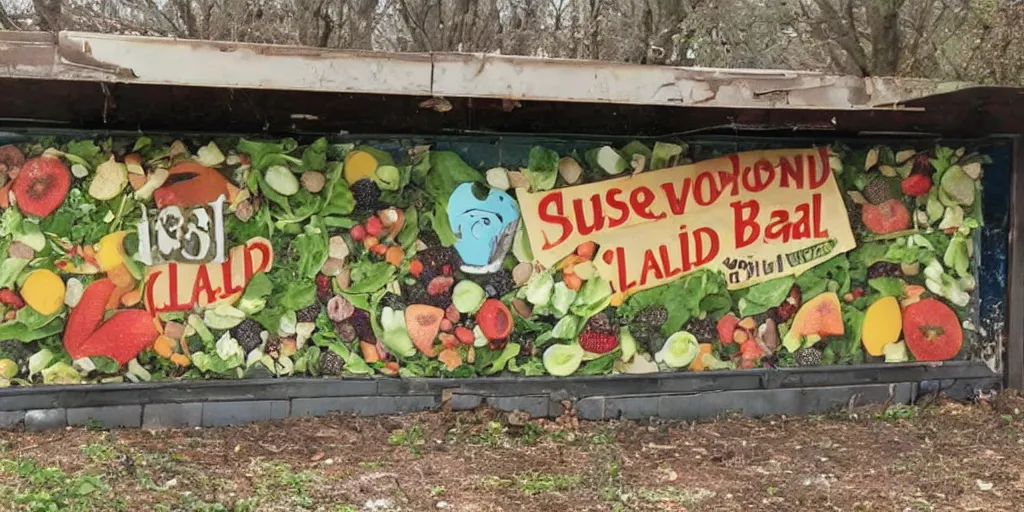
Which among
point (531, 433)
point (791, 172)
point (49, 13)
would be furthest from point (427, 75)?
point (49, 13)

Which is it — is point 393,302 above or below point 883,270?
below

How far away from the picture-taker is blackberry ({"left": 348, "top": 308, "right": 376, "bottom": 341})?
5105mm

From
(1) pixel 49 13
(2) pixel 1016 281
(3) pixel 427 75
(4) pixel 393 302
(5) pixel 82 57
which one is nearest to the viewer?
(5) pixel 82 57

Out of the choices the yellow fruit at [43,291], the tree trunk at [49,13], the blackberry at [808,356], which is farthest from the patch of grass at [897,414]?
the tree trunk at [49,13]

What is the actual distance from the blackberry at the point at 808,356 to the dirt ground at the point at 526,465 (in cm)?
39

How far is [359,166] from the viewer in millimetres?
5020

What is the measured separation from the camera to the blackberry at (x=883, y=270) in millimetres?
5668

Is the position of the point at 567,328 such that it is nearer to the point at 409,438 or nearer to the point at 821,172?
the point at 409,438

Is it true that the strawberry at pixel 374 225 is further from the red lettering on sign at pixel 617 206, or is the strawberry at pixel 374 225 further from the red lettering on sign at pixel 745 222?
the red lettering on sign at pixel 745 222

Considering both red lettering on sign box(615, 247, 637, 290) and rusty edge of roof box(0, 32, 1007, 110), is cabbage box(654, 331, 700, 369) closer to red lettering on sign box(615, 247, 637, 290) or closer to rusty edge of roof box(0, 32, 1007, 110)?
red lettering on sign box(615, 247, 637, 290)

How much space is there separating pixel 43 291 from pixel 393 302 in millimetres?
2116

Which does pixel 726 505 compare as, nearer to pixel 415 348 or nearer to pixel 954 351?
pixel 415 348

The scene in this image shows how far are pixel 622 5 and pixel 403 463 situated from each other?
9.06 meters

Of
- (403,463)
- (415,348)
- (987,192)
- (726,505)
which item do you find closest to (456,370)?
(415,348)
